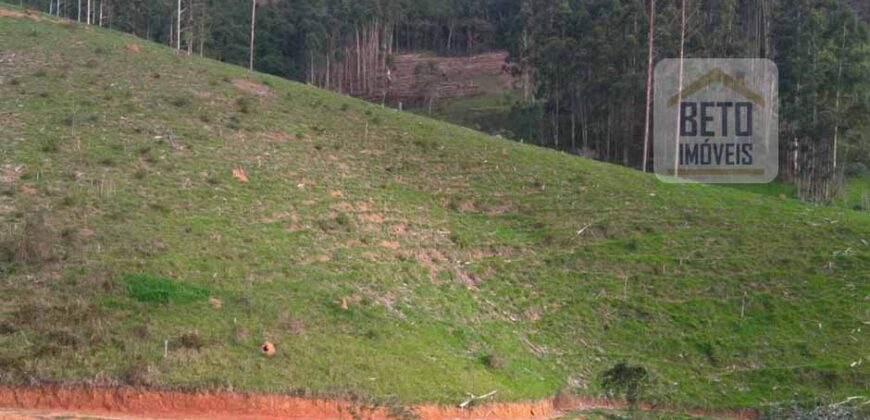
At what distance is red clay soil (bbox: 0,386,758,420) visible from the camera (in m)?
15.2

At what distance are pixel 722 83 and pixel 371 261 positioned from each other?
33.0 m

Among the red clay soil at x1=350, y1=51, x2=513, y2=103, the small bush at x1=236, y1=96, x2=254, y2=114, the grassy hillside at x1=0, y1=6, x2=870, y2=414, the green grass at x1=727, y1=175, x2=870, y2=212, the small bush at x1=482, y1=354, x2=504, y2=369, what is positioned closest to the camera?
the grassy hillside at x1=0, y1=6, x2=870, y2=414

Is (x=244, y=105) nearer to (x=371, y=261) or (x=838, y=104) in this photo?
(x=371, y=261)

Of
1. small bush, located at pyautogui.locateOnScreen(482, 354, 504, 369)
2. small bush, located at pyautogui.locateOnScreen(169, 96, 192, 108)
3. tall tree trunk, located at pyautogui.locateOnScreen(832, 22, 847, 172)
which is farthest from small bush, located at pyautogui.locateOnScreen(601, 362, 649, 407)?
tall tree trunk, located at pyautogui.locateOnScreen(832, 22, 847, 172)

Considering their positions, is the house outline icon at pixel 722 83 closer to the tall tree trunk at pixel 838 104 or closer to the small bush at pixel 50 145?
the tall tree trunk at pixel 838 104

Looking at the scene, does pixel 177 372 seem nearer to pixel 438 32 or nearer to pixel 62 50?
pixel 62 50

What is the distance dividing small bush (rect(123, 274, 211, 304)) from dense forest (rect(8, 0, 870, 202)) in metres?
28.9

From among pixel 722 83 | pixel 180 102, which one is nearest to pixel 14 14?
pixel 180 102

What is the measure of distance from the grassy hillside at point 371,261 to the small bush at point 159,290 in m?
0.06

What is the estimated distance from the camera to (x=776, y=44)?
59.7 m

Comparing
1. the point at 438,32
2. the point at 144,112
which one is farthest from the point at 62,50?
the point at 438,32

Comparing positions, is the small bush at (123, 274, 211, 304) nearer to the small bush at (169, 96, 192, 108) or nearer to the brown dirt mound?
the small bush at (169, 96, 192, 108)

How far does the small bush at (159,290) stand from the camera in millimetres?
18344

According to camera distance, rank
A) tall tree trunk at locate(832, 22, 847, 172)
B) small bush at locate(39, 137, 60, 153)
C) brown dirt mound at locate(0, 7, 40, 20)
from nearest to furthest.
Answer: small bush at locate(39, 137, 60, 153), brown dirt mound at locate(0, 7, 40, 20), tall tree trunk at locate(832, 22, 847, 172)
